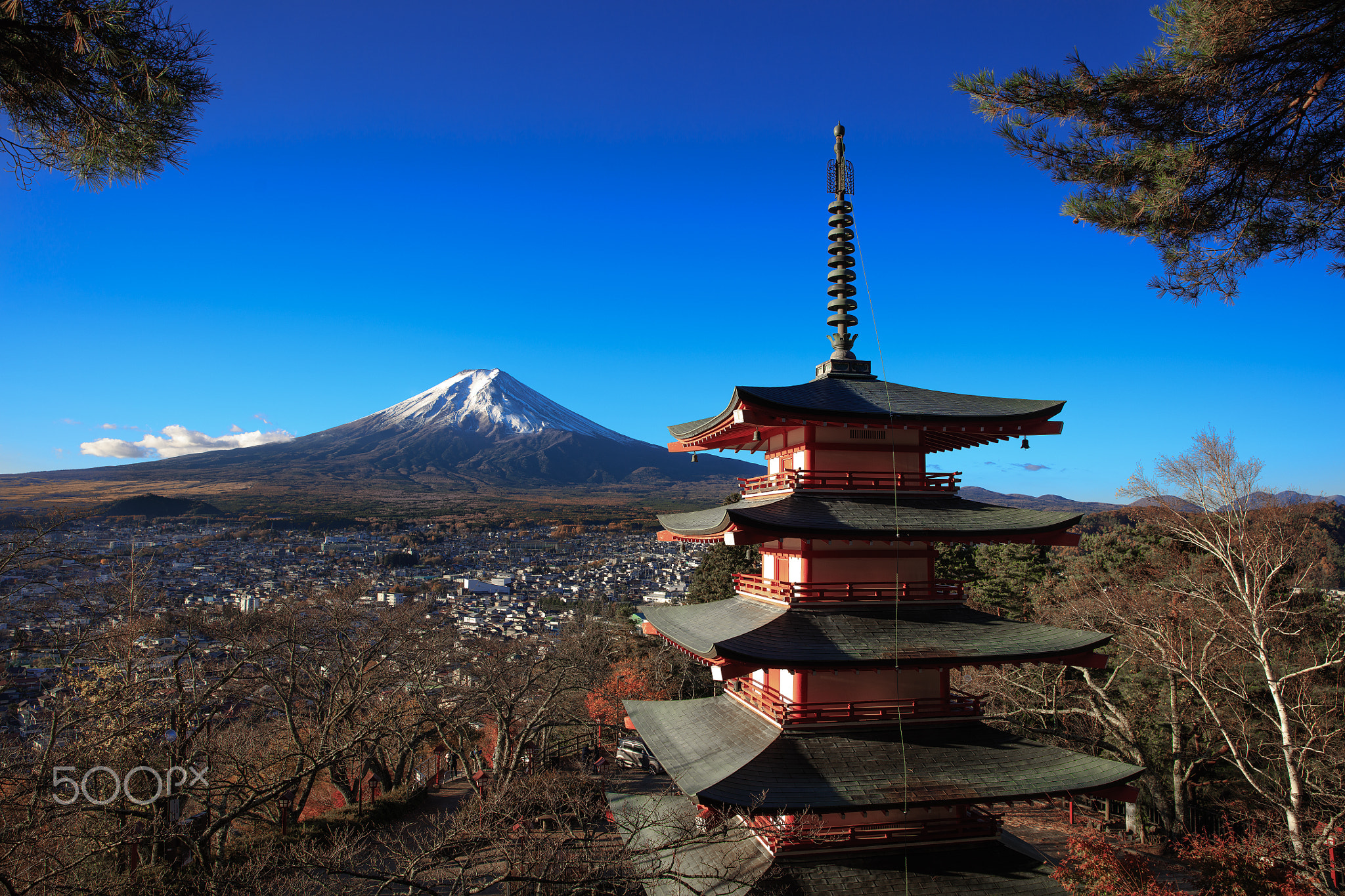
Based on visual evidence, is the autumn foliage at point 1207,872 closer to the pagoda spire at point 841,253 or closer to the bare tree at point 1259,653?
the bare tree at point 1259,653

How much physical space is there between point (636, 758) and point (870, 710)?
18296 millimetres

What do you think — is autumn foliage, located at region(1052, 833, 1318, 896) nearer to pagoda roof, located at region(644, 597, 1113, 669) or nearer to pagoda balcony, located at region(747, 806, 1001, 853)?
pagoda balcony, located at region(747, 806, 1001, 853)

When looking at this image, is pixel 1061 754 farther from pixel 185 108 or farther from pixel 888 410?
pixel 185 108

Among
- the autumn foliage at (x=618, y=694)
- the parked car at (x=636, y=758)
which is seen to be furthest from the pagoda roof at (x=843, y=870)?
the autumn foliage at (x=618, y=694)

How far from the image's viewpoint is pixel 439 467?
125 m

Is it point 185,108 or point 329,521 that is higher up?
point 185,108

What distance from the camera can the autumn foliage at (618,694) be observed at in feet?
88.3

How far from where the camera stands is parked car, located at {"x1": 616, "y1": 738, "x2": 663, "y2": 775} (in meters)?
24.5

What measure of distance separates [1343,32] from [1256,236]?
1.94 metres

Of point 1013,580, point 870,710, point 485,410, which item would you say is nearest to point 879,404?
point 870,710

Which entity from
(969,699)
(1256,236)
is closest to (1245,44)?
(1256,236)

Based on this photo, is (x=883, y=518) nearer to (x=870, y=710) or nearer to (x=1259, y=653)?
(x=870, y=710)

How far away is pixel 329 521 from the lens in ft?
274

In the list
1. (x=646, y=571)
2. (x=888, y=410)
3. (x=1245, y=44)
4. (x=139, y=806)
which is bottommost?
(x=646, y=571)
